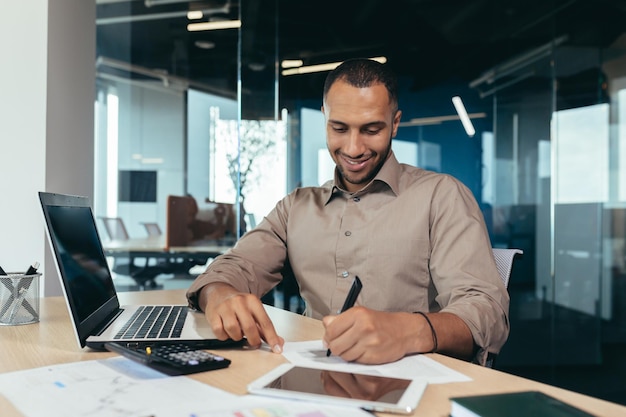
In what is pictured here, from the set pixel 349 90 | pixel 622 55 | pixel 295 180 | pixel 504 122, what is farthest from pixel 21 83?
pixel 622 55

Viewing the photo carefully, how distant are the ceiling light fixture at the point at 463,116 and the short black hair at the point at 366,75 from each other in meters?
3.33

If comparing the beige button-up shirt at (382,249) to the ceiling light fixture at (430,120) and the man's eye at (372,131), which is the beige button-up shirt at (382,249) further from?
the ceiling light fixture at (430,120)

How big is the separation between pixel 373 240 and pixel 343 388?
75cm

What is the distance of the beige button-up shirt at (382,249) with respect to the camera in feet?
4.72

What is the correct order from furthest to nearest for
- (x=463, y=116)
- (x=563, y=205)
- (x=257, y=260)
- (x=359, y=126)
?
1. (x=463, y=116)
2. (x=563, y=205)
3. (x=257, y=260)
4. (x=359, y=126)

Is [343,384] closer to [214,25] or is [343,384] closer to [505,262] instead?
[505,262]

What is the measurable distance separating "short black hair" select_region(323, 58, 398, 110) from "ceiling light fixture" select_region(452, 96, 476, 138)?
10.9ft

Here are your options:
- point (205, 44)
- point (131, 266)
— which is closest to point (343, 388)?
point (131, 266)

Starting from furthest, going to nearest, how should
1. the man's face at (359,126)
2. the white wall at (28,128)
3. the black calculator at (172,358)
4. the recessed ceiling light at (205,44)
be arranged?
the recessed ceiling light at (205,44) < the white wall at (28,128) < the man's face at (359,126) < the black calculator at (172,358)

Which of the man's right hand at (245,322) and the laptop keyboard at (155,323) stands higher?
the man's right hand at (245,322)

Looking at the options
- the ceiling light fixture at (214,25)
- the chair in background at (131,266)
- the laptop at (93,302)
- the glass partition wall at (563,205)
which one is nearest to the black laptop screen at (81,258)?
the laptop at (93,302)

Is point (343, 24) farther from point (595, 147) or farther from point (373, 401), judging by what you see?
point (373, 401)

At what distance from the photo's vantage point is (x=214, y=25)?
4.62 meters

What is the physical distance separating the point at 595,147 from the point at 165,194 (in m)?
3.15
